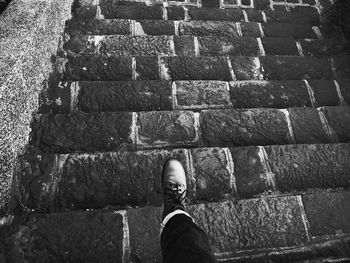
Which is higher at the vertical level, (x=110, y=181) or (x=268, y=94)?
(x=268, y=94)

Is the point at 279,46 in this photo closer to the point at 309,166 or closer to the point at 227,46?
the point at 227,46

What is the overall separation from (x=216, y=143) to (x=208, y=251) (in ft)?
2.31

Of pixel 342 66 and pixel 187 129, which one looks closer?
pixel 187 129

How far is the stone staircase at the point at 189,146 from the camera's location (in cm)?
131

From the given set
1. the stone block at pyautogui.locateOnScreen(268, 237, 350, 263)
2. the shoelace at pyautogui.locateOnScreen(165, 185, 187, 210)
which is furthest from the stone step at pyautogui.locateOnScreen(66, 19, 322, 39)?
the stone block at pyautogui.locateOnScreen(268, 237, 350, 263)

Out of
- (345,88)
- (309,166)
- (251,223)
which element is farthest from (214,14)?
(251,223)

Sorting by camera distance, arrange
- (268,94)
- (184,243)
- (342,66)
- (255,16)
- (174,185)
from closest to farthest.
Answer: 1. (184,243)
2. (174,185)
3. (268,94)
4. (342,66)
5. (255,16)

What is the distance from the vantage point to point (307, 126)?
1805 mm

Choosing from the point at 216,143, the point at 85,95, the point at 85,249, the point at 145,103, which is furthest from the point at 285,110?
the point at 85,249

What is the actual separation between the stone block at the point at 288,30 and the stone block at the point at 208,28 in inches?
12.5

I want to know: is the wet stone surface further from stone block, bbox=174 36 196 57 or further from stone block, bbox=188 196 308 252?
stone block, bbox=188 196 308 252

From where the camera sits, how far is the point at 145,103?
71.9 inches

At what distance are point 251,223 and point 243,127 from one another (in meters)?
0.59

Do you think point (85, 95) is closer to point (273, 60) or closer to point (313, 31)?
point (273, 60)
